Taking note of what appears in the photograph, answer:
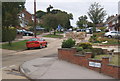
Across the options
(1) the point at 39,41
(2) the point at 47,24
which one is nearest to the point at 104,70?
(1) the point at 39,41

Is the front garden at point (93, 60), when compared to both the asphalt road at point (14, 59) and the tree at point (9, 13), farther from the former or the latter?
the tree at point (9, 13)

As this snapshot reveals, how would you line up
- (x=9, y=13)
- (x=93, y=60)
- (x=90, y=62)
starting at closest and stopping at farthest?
(x=93, y=60), (x=90, y=62), (x=9, y=13)

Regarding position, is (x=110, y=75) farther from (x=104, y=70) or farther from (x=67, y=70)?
(x=67, y=70)

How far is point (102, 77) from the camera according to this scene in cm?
1076

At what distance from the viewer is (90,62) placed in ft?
41.3

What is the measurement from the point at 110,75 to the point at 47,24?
4854cm

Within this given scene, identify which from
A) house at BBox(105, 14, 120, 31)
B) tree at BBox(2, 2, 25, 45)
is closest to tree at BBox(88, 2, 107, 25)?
house at BBox(105, 14, 120, 31)

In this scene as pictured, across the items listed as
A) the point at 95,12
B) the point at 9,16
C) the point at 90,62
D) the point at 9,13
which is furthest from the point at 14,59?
the point at 95,12

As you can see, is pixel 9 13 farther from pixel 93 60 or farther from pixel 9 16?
pixel 93 60

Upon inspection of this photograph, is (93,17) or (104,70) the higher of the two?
(93,17)

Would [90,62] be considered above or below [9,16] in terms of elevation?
below

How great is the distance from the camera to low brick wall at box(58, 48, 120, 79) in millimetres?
10672

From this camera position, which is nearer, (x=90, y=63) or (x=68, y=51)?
(x=90, y=63)

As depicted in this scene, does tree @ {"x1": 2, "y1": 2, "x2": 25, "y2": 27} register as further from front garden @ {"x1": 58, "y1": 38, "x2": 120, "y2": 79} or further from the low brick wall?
the low brick wall
